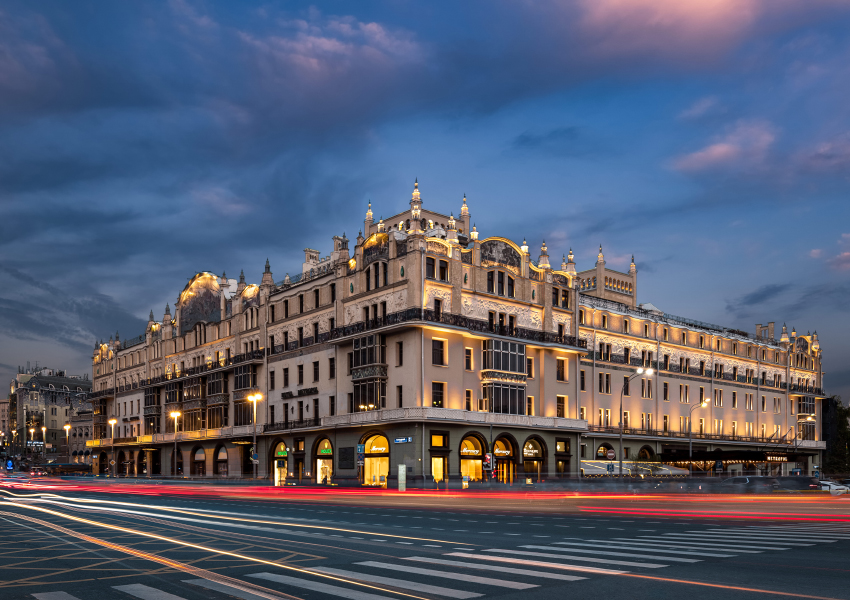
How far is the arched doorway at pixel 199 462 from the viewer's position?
89.8 m

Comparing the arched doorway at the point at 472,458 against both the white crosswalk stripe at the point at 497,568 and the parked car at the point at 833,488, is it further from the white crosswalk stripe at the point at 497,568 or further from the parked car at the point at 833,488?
the white crosswalk stripe at the point at 497,568

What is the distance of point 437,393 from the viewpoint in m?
62.5

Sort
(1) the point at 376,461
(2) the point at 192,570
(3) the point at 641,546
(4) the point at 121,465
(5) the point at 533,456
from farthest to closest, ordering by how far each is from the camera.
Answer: (4) the point at 121,465 → (5) the point at 533,456 → (1) the point at 376,461 → (3) the point at 641,546 → (2) the point at 192,570

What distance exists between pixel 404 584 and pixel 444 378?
5034 centimetres

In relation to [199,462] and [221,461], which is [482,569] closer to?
[221,461]

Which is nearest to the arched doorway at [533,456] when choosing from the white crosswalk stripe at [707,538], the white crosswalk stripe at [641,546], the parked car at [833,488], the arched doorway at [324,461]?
the arched doorway at [324,461]

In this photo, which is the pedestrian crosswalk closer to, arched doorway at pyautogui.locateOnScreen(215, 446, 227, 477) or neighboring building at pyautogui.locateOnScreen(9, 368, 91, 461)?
arched doorway at pyautogui.locateOnScreen(215, 446, 227, 477)

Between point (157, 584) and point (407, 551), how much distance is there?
594 cm

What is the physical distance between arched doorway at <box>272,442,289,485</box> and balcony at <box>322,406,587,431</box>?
9635 millimetres

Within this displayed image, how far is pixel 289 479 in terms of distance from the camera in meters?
73.5

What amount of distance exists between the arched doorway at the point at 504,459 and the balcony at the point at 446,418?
238cm

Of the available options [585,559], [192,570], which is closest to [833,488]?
[585,559]

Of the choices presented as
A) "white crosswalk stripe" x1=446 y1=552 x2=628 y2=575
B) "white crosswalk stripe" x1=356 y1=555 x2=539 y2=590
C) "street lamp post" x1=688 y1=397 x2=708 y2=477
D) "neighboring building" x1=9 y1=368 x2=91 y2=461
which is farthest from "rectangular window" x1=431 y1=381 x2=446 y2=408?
"neighboring building" x1=9 y1=368 x2=91 y2=461

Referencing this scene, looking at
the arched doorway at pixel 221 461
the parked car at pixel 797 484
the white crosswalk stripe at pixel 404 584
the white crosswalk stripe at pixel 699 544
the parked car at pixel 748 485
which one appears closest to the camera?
the white crosswalk stripe at pixel 404 584
